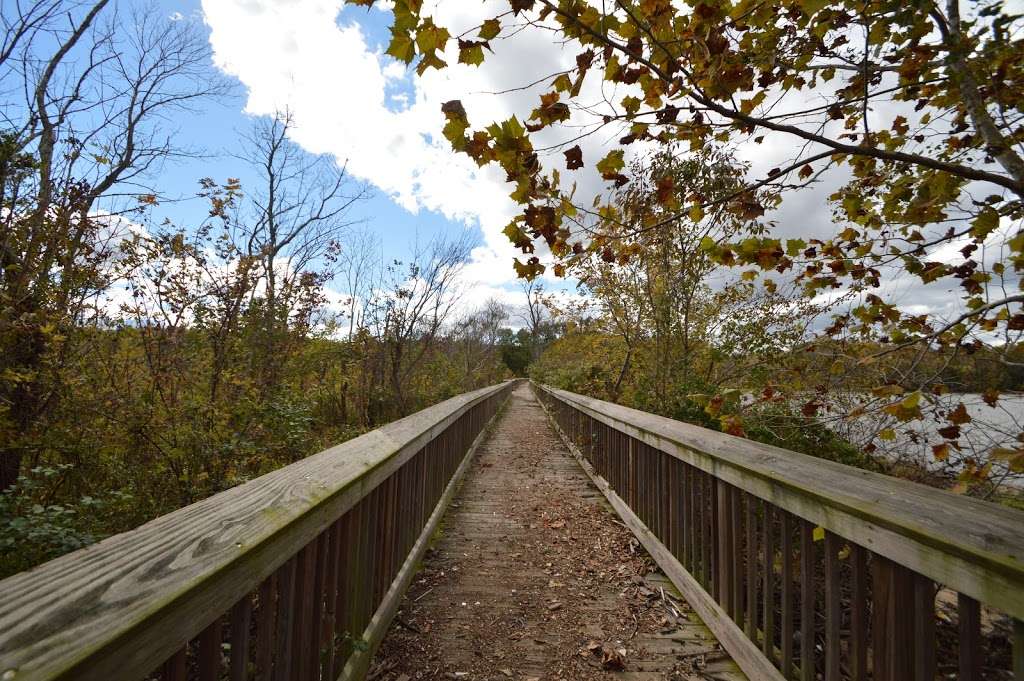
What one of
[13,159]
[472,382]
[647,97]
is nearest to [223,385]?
[13,159]

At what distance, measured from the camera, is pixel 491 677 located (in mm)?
2322

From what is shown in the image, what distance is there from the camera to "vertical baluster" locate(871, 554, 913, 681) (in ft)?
4.51

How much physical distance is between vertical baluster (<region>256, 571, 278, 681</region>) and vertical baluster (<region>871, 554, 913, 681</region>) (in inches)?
70.6

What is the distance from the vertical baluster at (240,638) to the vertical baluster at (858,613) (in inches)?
70.1

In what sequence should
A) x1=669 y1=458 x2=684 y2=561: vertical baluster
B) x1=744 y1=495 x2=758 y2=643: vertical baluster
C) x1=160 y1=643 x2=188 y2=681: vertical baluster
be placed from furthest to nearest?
1. x1=669 y1=458 x2=684 y2=561: vertical baluster
2. x1=744 y1=495 x2=758 y2=643: vertical baluster
3. x1=160 y1=643 x2=188 y2=681: vertical baluster

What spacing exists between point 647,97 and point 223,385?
5936 millimetres

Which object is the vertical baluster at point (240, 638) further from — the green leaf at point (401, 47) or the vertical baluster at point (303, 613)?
the green leaf at point (401, 47)

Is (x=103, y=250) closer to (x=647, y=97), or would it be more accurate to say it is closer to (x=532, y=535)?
(x=532, y=535)

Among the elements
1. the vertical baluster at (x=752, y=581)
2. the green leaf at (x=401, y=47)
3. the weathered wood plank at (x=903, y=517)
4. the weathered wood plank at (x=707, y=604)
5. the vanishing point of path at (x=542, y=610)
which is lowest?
the vanishing point of path at (x=542, y=610)

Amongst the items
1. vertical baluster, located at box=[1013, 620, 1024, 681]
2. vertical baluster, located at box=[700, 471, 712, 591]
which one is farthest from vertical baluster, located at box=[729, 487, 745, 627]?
vertical baluster, located at box=[1013, 620, 1024, 681]

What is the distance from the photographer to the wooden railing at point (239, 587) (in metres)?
0.73

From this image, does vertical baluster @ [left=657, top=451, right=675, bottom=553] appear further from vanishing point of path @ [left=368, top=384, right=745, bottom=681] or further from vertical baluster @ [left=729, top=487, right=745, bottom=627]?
vertical baluster @ [left=729, top=487, right=745, bottom=627]

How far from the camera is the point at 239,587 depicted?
1.10 meters

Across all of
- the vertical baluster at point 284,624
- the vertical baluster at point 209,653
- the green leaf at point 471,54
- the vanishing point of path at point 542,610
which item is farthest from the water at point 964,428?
the vertical baluster at point 209,653
